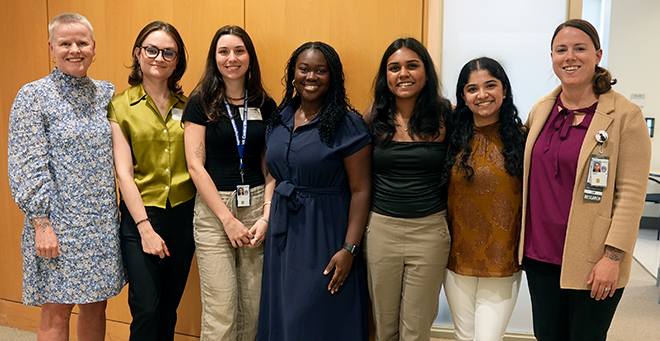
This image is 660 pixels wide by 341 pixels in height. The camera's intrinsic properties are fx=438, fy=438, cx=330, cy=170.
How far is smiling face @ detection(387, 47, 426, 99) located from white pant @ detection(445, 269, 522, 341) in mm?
895

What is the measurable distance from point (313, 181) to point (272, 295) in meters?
0.61

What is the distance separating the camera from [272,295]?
2.15m

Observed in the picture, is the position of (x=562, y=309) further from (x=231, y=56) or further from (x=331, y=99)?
(x=231, y=56)

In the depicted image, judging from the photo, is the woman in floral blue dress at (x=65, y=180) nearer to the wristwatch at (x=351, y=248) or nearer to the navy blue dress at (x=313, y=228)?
the navy blue dress at (x=313, y=228)

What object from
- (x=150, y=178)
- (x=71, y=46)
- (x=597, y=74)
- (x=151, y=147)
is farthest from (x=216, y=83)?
(x=597, y=74)

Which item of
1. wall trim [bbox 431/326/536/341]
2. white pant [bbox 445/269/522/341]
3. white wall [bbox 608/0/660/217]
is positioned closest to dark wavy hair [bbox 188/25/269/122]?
white pant [bbox 445/269/522/341]

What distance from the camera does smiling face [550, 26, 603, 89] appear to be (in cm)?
183

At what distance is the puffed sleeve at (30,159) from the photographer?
199 cm

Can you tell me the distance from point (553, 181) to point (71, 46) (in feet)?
7.51

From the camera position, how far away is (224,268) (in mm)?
2199

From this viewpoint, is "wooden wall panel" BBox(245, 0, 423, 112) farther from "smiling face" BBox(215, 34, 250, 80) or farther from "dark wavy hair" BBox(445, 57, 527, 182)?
"dark wavy hair" BBox(445, 57, 527, 182)

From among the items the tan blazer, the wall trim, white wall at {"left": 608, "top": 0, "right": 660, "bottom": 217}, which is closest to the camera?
the tan blazer

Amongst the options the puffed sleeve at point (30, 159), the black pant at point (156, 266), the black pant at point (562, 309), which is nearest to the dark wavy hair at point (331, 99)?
the black pant at point (156, 266)

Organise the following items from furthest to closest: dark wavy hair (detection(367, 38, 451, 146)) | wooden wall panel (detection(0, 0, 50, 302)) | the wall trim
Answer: wooden wall panel (detection(0, 0, 50, 302)) < the wall trim < dark wavy hair (detection(367, 38, 451, 146))
